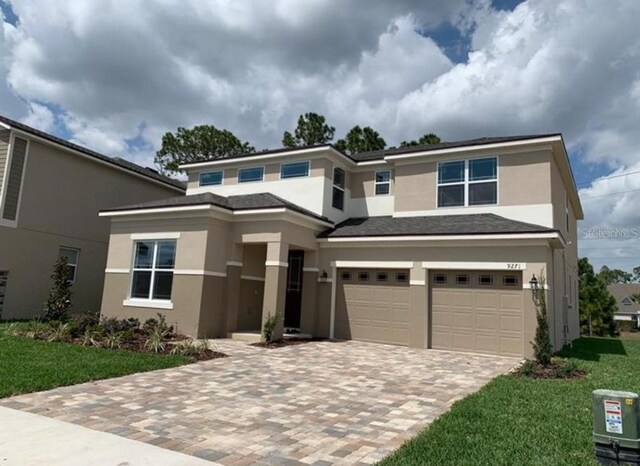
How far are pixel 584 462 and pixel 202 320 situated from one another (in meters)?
10.8

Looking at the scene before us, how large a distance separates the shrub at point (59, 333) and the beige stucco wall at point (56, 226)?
578cm

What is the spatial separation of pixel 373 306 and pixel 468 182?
5.14 metres

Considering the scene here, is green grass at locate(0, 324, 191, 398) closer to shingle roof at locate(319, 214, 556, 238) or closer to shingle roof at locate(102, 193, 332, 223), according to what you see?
shingle roof at locate(102, 193, 332, 223)

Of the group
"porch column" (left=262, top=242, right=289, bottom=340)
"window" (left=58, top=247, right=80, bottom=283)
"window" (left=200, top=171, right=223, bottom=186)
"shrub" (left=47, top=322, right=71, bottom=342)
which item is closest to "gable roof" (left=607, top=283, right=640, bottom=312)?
"window" (left=200, top=171, right=223, bottom=186)

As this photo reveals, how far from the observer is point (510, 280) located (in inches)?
511

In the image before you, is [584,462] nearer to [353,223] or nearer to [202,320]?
[202,320]

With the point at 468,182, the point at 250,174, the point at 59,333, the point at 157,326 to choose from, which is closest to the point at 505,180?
the point at 468,182

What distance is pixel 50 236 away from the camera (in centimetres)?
1798

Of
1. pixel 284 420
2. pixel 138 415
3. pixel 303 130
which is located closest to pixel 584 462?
pixel 284 420

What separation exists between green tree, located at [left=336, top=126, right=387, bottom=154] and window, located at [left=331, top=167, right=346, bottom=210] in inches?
560

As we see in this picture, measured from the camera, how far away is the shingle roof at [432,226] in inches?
511

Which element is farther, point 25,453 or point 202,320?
point 202,320

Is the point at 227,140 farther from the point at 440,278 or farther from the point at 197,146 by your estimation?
the point at 440,278

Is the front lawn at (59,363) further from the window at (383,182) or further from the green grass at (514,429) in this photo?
the window at (383,182)
